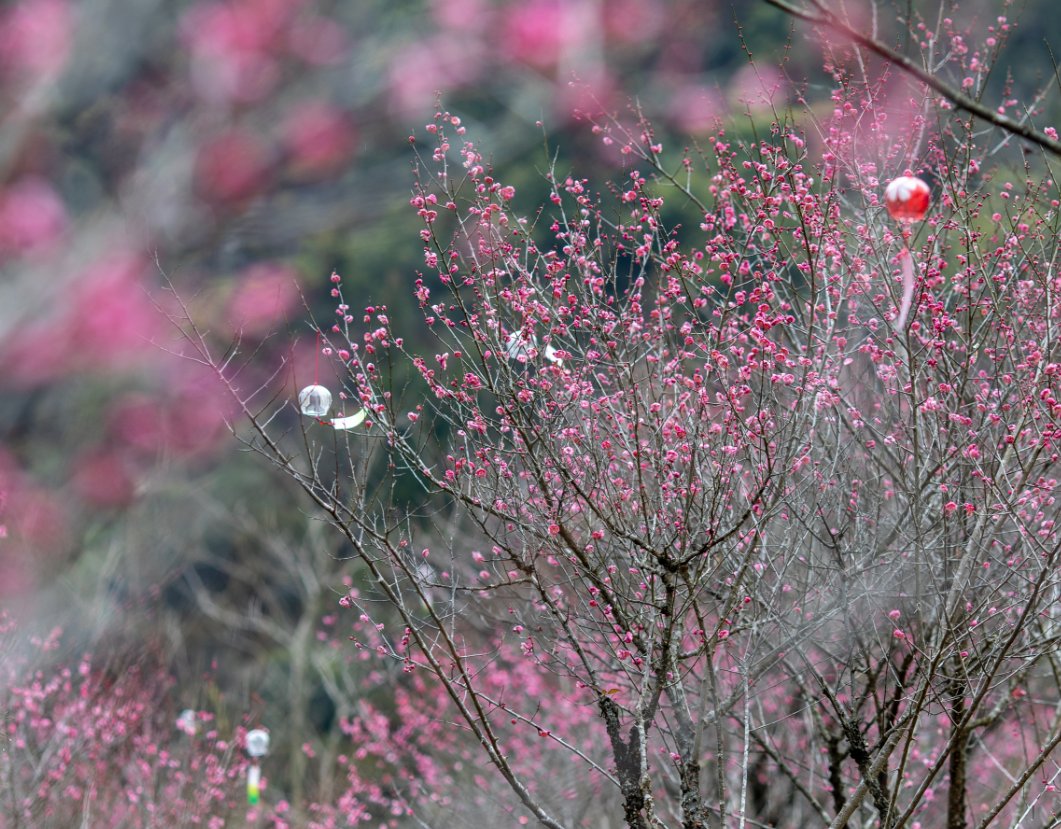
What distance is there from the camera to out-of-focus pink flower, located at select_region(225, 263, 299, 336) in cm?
272

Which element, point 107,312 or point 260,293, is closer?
point 107,312

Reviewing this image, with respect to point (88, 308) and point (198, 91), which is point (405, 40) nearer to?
point (198, 91)

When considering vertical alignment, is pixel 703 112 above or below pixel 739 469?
above

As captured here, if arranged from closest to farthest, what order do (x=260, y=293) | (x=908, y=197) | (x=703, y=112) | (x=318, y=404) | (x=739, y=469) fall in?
(x=260, y=293) → (x=908, y=197) → (x=318, y=404) → (x=739, y=469) → (x=703, y=112)

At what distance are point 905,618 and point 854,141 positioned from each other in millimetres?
2806

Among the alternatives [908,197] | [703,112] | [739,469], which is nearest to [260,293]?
[908,197]

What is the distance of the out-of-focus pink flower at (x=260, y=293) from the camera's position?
8.92 feet

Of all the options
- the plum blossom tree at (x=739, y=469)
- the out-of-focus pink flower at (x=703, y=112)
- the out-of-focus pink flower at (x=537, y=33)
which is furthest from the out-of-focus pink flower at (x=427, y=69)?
the out-of-focus pink flower at (x=703, y=112)

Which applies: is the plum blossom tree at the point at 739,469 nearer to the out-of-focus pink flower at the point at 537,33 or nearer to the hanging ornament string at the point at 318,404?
the hanging ornament string at the point at 318,404

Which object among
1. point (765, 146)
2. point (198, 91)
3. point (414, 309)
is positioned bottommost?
point (198, 91)

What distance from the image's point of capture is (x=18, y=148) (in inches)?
68.2

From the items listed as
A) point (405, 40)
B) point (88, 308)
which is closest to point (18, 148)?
point (88, 308)

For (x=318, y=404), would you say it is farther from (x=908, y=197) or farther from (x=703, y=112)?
(x=703, y=112)

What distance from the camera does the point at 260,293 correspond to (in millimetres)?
3674
